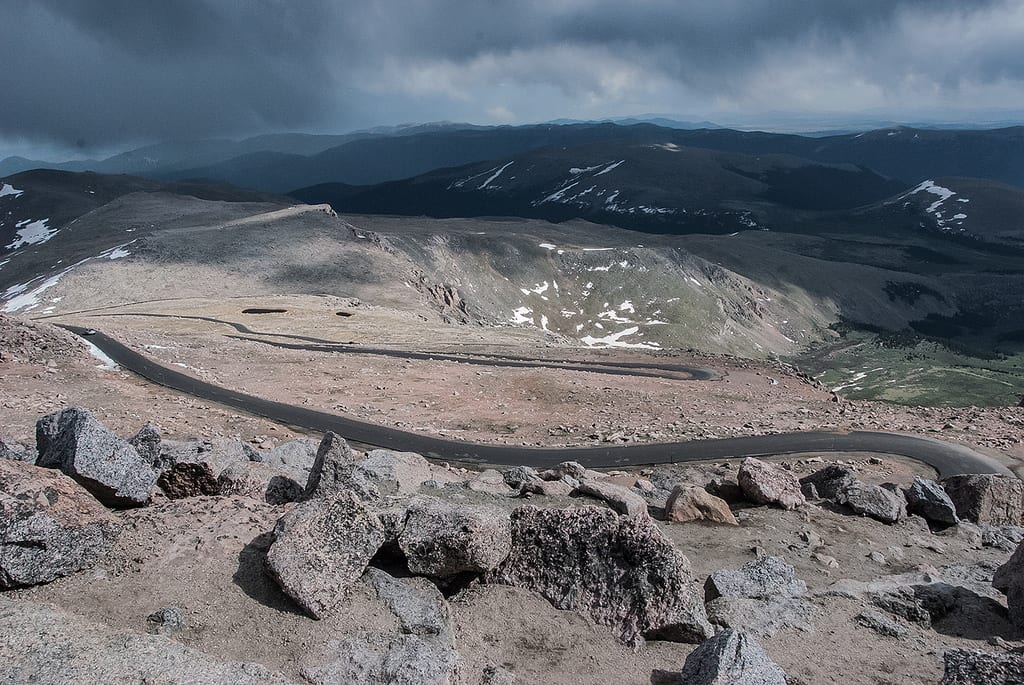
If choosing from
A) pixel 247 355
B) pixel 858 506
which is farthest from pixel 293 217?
pixel 858 506

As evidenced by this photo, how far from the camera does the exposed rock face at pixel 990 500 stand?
1053 inches

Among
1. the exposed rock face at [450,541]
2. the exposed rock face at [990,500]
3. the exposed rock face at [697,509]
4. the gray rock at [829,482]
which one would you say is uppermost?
the exposed rock face at [450,541]

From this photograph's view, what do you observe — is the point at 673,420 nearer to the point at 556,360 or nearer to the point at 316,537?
the point at 556,360

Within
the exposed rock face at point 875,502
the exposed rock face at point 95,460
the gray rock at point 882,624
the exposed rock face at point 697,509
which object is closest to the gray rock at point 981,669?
the gray rock at point 882,624

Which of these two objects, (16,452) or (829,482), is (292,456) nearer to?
(16,452)

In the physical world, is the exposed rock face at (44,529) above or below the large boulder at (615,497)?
above

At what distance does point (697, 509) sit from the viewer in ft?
74.5

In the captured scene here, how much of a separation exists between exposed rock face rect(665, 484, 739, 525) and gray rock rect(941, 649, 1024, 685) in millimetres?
11372

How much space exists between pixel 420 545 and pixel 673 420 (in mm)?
34630

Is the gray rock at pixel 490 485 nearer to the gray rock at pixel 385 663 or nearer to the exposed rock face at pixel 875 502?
the gray rock at pixel 385 663

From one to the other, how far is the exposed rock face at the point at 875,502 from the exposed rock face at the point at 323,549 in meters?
19.1

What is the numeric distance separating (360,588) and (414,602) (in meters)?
1.12

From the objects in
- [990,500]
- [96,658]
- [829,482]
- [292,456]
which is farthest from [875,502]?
[96,658]

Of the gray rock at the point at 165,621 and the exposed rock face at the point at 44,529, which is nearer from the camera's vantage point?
the gray rock at the point at 165,621
